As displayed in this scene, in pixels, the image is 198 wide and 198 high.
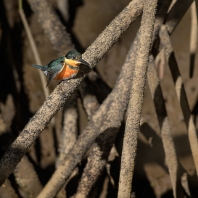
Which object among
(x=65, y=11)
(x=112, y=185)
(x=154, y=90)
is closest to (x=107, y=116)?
(x=154, y=90)

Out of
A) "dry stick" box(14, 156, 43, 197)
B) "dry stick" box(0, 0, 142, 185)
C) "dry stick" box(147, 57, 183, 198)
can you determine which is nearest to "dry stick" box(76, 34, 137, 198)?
"dry stick" box(147, 57, 183, 198)

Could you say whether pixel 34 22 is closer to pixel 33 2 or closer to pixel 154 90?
pixel 33 2

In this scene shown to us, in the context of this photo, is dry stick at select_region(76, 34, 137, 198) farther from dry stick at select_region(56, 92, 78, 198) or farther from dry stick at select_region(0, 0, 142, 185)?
dry stick at select_region(0, 0, 142, 185)

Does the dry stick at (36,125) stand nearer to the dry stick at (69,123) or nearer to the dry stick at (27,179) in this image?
the dry stick at (27,179)

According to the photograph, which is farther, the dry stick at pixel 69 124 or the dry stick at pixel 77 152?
the dry stick at pixel 69 124

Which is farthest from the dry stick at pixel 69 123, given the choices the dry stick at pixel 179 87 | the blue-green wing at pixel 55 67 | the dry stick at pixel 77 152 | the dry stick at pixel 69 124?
the blue-green wing at pixel 55 67
